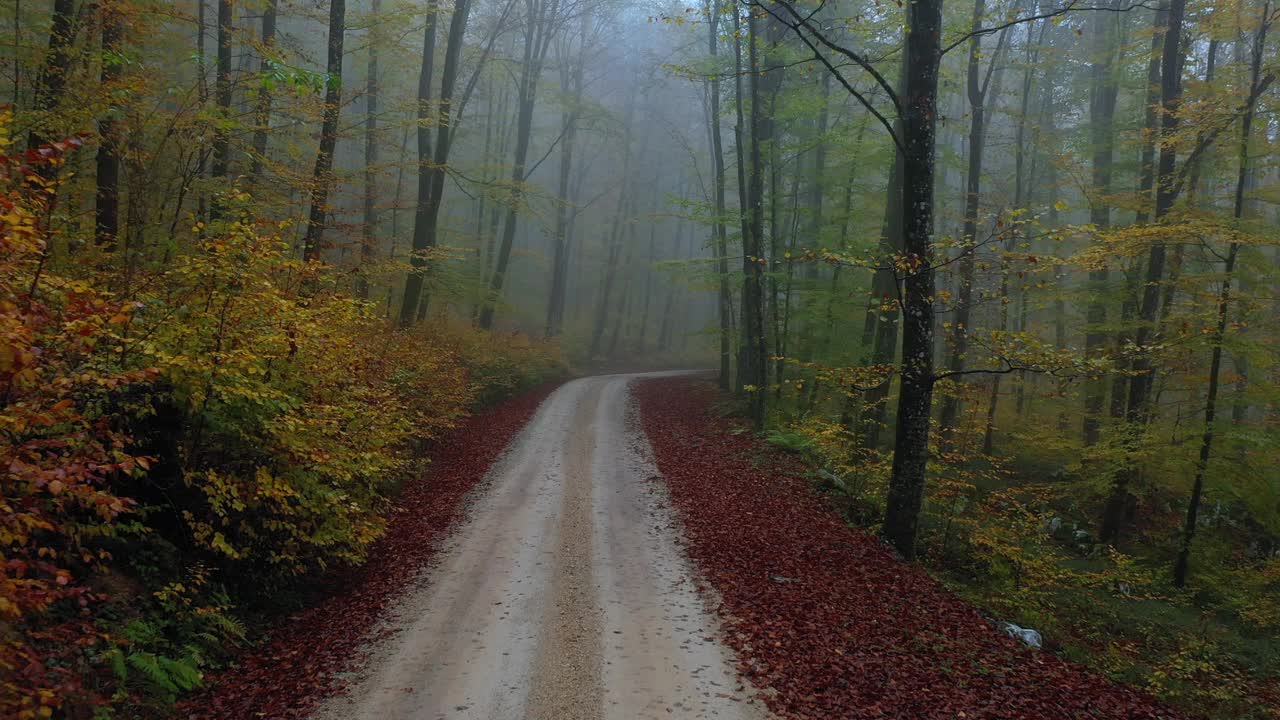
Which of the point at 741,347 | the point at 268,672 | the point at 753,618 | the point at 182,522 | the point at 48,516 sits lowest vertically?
the point at 268,672

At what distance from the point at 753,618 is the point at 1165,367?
39.9 feet

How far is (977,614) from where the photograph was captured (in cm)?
710

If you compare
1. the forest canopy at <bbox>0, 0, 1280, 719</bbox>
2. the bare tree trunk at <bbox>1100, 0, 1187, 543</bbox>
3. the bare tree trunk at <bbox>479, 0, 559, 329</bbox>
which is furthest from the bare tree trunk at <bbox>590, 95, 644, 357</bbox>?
the bare tree trunk at <bbox>1100, 0, 1187, 543</bbox>

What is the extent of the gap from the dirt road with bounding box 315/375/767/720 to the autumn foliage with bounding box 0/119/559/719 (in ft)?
4.59

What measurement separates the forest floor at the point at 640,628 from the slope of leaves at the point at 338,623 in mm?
23

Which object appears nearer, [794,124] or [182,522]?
[182,522]

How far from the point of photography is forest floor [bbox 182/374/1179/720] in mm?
5258

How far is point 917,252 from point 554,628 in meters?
6.32

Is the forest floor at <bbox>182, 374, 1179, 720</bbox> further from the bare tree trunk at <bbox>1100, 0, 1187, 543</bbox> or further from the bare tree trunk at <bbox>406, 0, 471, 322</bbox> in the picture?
the bare tree trunk at <bbox>406, 0, 471, 322</bbox>

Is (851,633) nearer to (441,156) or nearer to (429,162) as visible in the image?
(429,162)

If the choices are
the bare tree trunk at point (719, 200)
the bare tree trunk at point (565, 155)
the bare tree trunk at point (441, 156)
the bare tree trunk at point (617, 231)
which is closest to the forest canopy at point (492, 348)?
the bare tree trunk at point (441, 156)

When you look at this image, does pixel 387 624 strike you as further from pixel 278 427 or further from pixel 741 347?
pixel 741 347

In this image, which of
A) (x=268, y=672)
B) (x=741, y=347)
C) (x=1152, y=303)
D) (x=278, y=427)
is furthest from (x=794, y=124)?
(x=268, y=672)

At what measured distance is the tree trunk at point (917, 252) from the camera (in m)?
8.02
